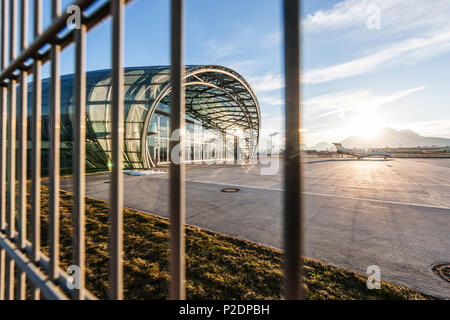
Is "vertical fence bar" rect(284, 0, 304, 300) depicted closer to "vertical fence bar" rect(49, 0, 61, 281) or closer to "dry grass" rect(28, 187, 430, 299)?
"vertical fence bar" rect(49, 0, 61, 281)

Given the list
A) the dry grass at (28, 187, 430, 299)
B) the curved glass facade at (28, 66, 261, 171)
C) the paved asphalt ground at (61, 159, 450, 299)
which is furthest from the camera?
the curved glass facade at (28, 66, 261, 171)

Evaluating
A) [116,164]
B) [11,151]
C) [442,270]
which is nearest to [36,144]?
[11,151]

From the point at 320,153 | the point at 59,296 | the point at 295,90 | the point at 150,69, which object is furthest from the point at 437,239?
the point at 320,153

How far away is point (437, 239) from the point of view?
3.65m

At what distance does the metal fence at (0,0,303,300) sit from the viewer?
576 mm

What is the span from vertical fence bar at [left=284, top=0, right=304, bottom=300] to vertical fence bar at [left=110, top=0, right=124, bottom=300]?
712 mm

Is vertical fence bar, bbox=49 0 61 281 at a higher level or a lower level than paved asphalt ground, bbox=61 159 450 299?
higher

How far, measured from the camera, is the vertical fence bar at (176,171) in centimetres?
75

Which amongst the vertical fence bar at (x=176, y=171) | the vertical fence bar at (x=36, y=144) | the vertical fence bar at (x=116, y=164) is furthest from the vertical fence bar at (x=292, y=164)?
the vertical fence bar at (x=36, y=144)

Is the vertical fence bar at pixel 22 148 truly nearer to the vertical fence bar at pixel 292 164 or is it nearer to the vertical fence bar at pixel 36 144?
the vertical fence bar at pixel 36 144

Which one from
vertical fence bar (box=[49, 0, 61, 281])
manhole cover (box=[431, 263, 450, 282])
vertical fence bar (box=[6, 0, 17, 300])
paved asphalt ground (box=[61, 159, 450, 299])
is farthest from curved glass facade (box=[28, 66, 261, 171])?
manhole cover (box=[431, 263, 450, 282])

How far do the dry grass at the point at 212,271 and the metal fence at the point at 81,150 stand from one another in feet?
3.91
